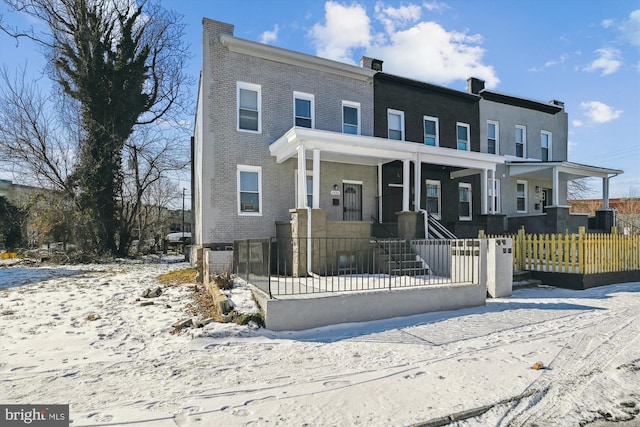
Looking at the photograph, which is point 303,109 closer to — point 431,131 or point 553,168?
point 431,131

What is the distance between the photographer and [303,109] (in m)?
13.5

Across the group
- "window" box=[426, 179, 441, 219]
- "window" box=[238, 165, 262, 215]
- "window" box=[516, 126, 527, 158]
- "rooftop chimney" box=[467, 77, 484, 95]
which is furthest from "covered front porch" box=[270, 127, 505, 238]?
"rooftop chimney" box=[467, 77, 484, 95]

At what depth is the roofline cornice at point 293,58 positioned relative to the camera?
1207 cm

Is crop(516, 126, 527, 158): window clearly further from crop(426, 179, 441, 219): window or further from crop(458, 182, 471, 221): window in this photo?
crop(426, 179, 441, 219): window

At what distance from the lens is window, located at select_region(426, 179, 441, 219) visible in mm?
15953

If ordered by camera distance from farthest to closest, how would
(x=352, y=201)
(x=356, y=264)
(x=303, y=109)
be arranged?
(x=352, y=201) < (x=303, y=109) < (x=356, y=264)

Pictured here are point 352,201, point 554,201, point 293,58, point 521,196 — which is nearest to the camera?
point 293,58

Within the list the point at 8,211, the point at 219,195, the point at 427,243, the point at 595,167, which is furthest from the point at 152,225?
the point at 595,167

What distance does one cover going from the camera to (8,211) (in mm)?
20484

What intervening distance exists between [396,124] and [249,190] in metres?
7.37

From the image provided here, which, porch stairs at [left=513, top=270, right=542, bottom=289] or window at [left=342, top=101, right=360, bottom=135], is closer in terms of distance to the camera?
porch stairs at [left=513, top=270, right=542, bottom=289]

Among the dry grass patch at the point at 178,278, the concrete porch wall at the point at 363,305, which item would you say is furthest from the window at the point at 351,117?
the concrete porch wall at the point at 363,305

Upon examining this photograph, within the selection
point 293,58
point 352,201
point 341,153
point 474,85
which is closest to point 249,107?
point 293,58

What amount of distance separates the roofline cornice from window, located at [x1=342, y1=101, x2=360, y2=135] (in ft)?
3.82
